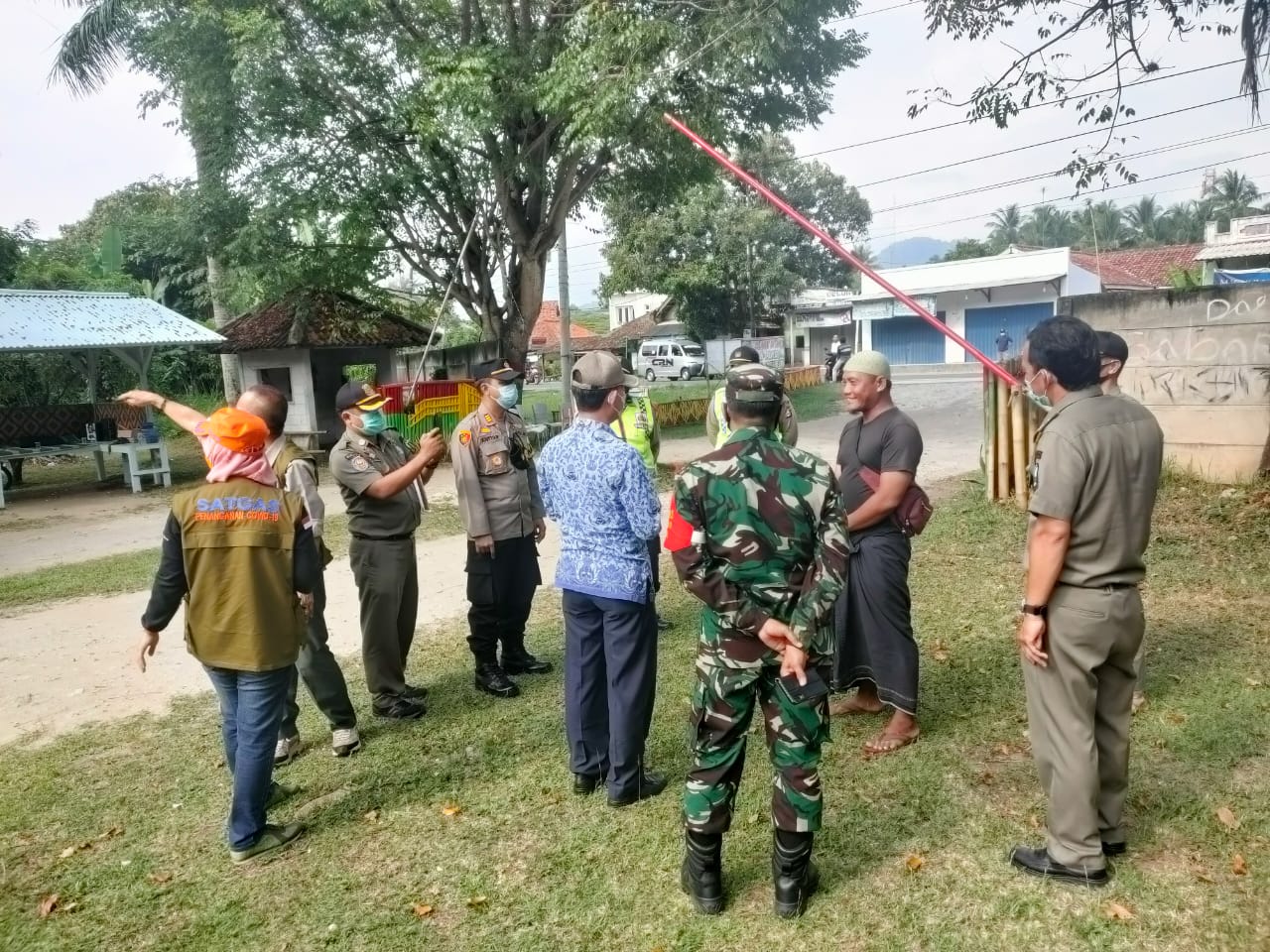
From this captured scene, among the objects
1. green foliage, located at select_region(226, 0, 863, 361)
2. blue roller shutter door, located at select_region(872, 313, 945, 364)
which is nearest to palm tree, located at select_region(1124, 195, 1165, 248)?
blue roller shutter door, located at select_region(872, 313, 945, 364)

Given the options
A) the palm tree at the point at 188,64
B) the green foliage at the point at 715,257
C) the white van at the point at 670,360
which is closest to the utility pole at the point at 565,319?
the palm tree at the point at 188,64

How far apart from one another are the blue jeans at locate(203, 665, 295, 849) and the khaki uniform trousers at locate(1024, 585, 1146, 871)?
275 centimetres

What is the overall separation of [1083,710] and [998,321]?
113 feet

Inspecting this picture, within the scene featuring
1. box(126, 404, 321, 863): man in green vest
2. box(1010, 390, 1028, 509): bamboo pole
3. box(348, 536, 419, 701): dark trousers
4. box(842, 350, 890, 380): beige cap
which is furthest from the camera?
box(1010, 390, 1028, 509): bamboo pole

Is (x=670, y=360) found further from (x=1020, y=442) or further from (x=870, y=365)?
(x=870, y=365)

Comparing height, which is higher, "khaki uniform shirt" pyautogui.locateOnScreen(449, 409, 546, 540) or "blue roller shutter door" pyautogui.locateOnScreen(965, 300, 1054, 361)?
"blue roller shutter door" pyautogui.locateOnScreen(965, 300, 1054, 361)

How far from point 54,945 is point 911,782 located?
126 inches

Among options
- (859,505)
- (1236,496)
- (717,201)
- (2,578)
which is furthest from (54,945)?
(717,201)

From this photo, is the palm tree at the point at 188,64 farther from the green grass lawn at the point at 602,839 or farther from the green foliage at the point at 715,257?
Answer: the green foliage at the point at 715,257

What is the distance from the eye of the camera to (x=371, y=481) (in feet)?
14.2

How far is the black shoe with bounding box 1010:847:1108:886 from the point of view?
9.72 ft

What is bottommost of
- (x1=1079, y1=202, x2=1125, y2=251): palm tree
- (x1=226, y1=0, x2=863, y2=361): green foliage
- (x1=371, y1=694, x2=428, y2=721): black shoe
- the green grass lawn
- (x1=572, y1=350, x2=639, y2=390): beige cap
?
the green grass lawn

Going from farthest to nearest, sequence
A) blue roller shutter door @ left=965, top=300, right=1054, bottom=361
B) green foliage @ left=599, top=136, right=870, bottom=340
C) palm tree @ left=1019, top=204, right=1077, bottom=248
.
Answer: palm tree @ left=1019, top=204, right=1077, bottom=248 < blue roller shutter door @ left=965, top=300, right=1054, bottom=361 < green foliage @ left=599, top=136, right=870, bottom=340

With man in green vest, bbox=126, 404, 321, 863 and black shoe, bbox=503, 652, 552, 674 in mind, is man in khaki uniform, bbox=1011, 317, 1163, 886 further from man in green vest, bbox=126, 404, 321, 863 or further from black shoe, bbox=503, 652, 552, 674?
black shoe, bbox=503, 652, 552, 674
